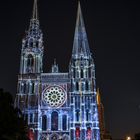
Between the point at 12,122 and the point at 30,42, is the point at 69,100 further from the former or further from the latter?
the point at 12,122

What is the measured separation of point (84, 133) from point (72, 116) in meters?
4.03

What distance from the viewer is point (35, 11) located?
79.6 meters

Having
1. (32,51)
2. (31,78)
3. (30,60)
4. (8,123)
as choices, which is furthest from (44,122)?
(8,123)

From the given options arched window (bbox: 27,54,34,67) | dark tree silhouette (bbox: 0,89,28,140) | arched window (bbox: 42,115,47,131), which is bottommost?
dark tree silhouette (bbox: 0,89,28,140)

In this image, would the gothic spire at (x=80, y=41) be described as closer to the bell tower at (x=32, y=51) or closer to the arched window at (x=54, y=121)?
the bell tower at (x=32, y=51)

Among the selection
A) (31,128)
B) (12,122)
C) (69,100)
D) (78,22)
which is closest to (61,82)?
(69,100)

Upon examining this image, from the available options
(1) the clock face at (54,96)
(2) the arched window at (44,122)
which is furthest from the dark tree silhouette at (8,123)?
(1) the clock face at (54,96)

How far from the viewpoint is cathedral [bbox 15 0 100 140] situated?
212ft

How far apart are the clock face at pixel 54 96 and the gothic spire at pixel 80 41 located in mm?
8738

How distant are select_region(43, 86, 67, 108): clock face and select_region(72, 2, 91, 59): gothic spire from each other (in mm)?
8738

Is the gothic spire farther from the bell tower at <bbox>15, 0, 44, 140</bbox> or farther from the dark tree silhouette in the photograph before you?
the dark tree silhouette

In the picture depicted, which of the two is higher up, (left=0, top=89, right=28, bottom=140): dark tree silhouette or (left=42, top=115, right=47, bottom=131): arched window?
(left=42, top=115, right=47, bottom=131): arched window

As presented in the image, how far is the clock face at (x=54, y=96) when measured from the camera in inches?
2653

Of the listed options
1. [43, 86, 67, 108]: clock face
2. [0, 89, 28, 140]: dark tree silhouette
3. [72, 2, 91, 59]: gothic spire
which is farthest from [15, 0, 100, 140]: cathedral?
[0, 89, 28, 140]: dark tree silhouette
